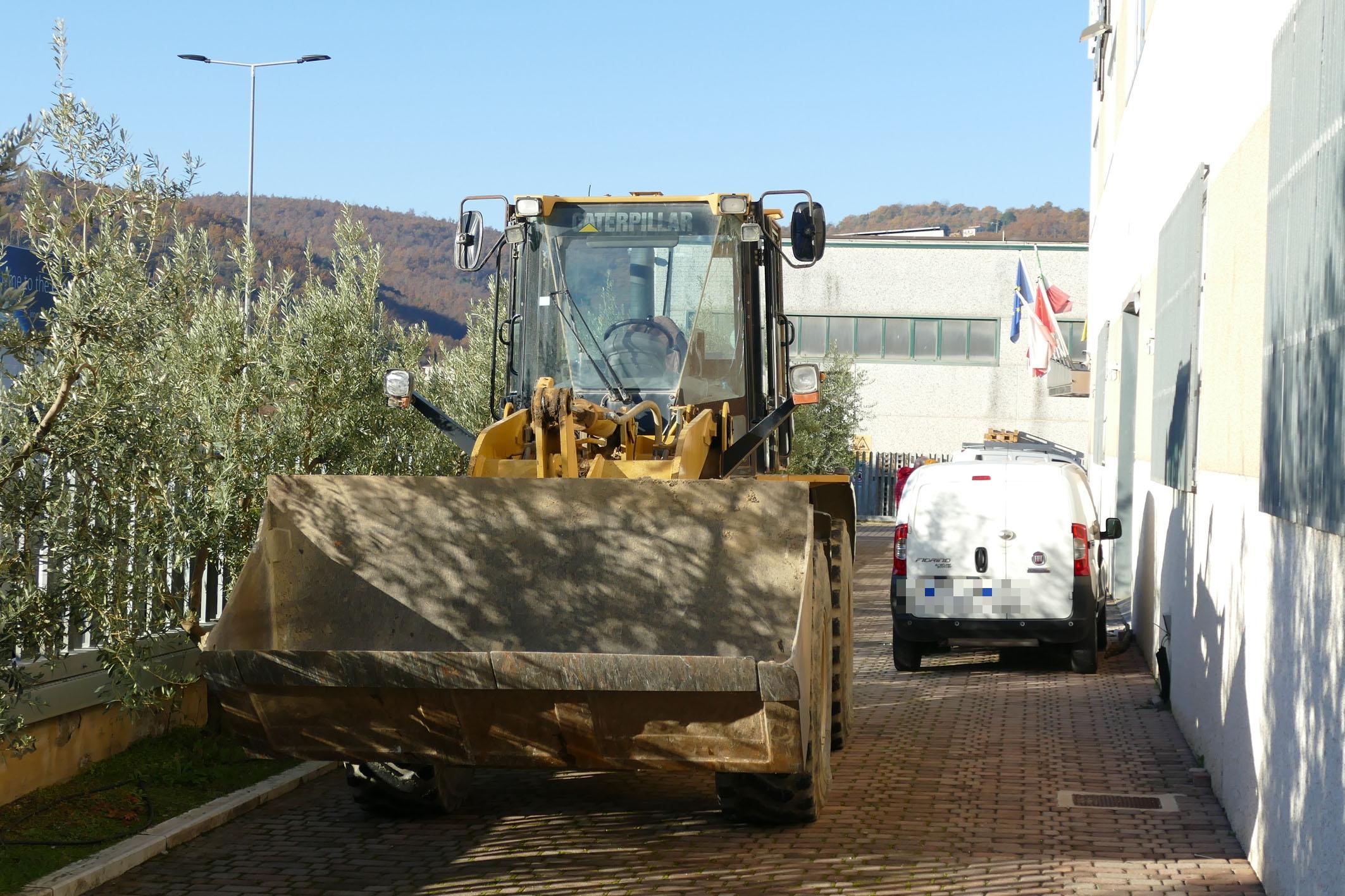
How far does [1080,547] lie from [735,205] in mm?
5623

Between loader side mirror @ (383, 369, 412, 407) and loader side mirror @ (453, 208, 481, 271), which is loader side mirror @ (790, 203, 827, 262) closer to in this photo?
loader side mirror @ (453, 208, 481, 271)

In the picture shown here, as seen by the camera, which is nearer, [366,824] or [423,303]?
[366,824]

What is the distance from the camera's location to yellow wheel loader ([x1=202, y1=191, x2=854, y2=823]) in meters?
6.81

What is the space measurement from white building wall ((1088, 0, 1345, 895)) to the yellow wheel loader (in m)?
2.10

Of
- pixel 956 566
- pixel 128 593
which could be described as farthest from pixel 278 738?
pixel 956 566

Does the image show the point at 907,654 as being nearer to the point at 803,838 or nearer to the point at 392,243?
the point at 803,838

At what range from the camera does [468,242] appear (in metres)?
9.98

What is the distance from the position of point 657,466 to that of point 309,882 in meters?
2.95

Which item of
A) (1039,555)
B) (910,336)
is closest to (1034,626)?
(1039,555)

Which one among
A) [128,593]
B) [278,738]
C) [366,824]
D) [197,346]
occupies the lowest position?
[366,824]

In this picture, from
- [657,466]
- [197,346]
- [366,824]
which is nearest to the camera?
[366,824]

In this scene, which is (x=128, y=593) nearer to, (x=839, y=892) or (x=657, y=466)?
(x=657, y=466)

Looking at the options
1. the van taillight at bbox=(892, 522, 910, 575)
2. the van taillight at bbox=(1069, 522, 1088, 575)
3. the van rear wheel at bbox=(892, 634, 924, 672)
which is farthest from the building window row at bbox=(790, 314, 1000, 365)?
the van taillight at bbox=(1069, 522, 1088, 575)

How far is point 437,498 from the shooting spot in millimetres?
7609
